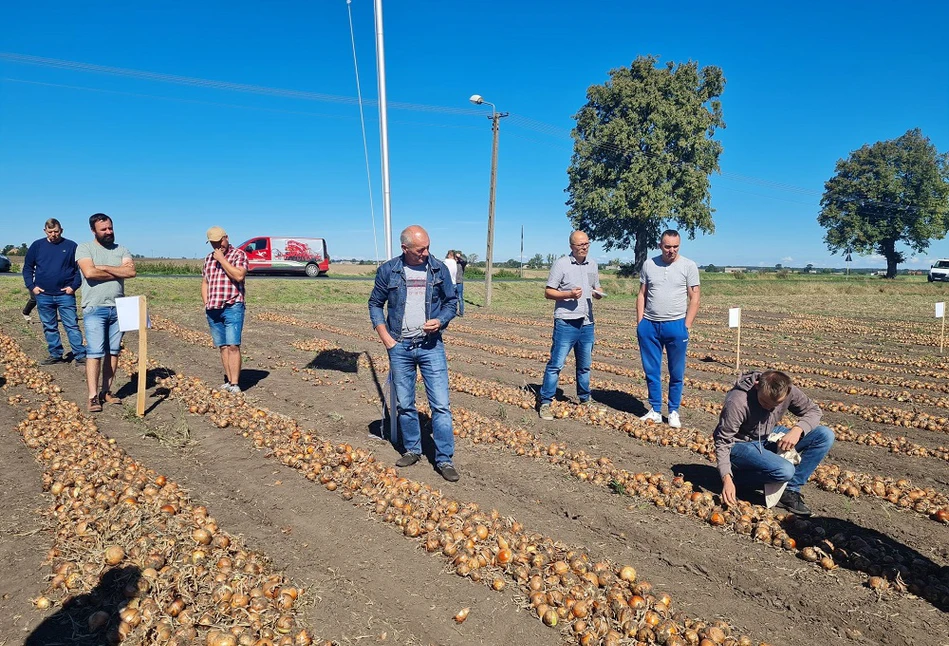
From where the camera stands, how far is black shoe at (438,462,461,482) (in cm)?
506

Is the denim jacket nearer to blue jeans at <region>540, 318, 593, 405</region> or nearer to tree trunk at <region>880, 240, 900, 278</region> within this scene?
blue jeans at <region>540, 318, 593, 405</region>

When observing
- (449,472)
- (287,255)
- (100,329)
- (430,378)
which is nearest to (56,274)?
(100,329)

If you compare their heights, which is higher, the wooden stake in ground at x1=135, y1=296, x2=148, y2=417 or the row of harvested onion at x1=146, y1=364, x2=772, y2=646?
the wooden stake in ground at x1=135, y1=296, x2=148, y2=417

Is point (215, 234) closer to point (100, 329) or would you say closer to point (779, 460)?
point (100, 329)

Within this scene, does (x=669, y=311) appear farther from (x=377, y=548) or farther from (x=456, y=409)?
(x=377, y=548)

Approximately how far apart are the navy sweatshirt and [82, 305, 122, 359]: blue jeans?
247 cm

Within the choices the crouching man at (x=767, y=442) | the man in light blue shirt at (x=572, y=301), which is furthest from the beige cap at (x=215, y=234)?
the crouching man at (x=767, y=442)

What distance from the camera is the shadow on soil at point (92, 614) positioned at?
2926 mm

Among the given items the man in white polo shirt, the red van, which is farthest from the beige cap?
the red van

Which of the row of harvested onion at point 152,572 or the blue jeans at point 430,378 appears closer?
the row of harvested onion at point 152,572

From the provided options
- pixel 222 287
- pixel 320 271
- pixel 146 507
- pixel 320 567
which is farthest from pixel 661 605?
pixel 320 271

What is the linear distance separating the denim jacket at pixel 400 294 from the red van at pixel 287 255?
1155 inches

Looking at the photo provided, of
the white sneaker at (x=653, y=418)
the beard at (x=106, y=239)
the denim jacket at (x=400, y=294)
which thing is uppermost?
the beard at (x=106, y=239)

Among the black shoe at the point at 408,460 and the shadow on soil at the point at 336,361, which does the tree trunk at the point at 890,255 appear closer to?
the shadow on soil at the point at 336,361
